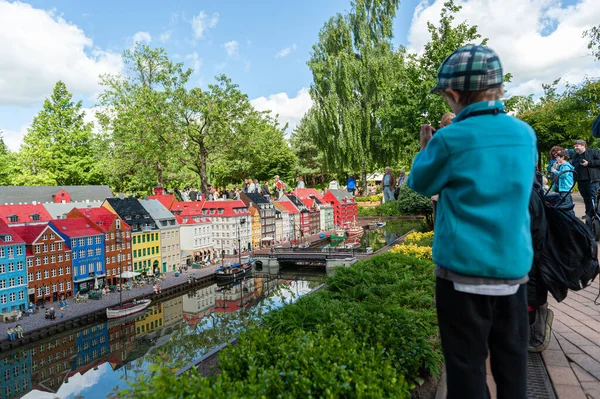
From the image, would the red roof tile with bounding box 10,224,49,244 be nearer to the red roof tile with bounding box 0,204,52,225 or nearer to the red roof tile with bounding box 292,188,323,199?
the red roof tile with bounding box 0,204,52,225

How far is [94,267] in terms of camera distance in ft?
105

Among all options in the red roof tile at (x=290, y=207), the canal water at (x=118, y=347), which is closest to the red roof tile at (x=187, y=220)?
the canal water at (x=118, y=347)

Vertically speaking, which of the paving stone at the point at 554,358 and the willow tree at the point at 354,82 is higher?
the willow tree at the point at 354,82

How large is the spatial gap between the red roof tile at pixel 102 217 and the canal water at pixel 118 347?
836 cm

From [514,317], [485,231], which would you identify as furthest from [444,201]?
[514,317]

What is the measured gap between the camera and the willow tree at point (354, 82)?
4128cm

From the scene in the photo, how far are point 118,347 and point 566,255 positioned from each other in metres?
24.3

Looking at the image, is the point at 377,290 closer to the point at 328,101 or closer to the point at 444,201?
the point at 444,201

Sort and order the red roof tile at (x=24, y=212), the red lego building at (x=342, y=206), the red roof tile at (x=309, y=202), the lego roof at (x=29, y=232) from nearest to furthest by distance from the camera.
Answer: the lego roof at (x=29, y=232) → the red roof tile at (x=24, y=212) → the red lego building at (x=342, y=206) → the red roof tile at (x=309, y=202)

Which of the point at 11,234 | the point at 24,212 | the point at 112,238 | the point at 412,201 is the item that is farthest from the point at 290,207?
the point at 11,234

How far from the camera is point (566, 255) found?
11.6 feet

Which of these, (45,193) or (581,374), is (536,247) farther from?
(45,193)

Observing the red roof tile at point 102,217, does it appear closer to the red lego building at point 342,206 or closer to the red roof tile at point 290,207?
the red roof tile at point 290,207

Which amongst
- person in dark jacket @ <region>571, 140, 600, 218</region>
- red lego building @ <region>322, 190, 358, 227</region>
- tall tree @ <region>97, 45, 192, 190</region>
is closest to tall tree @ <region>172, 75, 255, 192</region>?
tall tree @ <region>97, 45, 192, 190</region>
